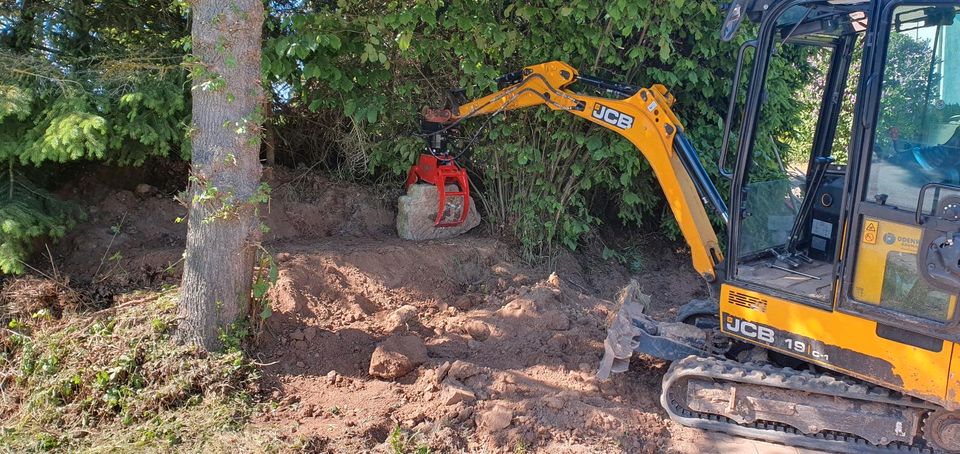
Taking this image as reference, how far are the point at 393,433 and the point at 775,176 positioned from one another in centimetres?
343

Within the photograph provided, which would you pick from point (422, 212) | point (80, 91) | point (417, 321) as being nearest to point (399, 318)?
point (417, 321)

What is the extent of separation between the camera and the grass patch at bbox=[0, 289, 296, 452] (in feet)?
14.4

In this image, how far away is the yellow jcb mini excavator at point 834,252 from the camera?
12.7ft

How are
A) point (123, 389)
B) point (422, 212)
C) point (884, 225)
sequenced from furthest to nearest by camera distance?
point (422, 212) → point (123, 389) → point (884, 225)

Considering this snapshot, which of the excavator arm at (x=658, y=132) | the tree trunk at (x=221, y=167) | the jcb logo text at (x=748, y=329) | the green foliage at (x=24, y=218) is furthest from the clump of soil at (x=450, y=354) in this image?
the green foliage at (x=24, y=218)

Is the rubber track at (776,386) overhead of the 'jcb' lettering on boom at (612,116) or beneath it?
beneath

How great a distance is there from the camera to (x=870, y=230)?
397 cm

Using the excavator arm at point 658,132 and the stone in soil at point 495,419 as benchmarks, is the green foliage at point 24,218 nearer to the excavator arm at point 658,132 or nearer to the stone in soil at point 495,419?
the stone in soil at point 495,419

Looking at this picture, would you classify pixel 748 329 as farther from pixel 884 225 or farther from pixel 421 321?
pixel 421 321

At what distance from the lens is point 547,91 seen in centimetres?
626

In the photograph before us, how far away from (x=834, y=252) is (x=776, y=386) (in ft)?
2.94

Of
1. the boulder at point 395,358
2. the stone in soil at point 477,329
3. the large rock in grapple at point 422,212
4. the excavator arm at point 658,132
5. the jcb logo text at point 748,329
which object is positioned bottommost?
the boulder at point 395,358

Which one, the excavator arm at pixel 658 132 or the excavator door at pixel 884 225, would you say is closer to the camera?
the excavator door at pixel 884 225

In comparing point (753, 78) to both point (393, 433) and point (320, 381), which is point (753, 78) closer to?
point (393, 433)
